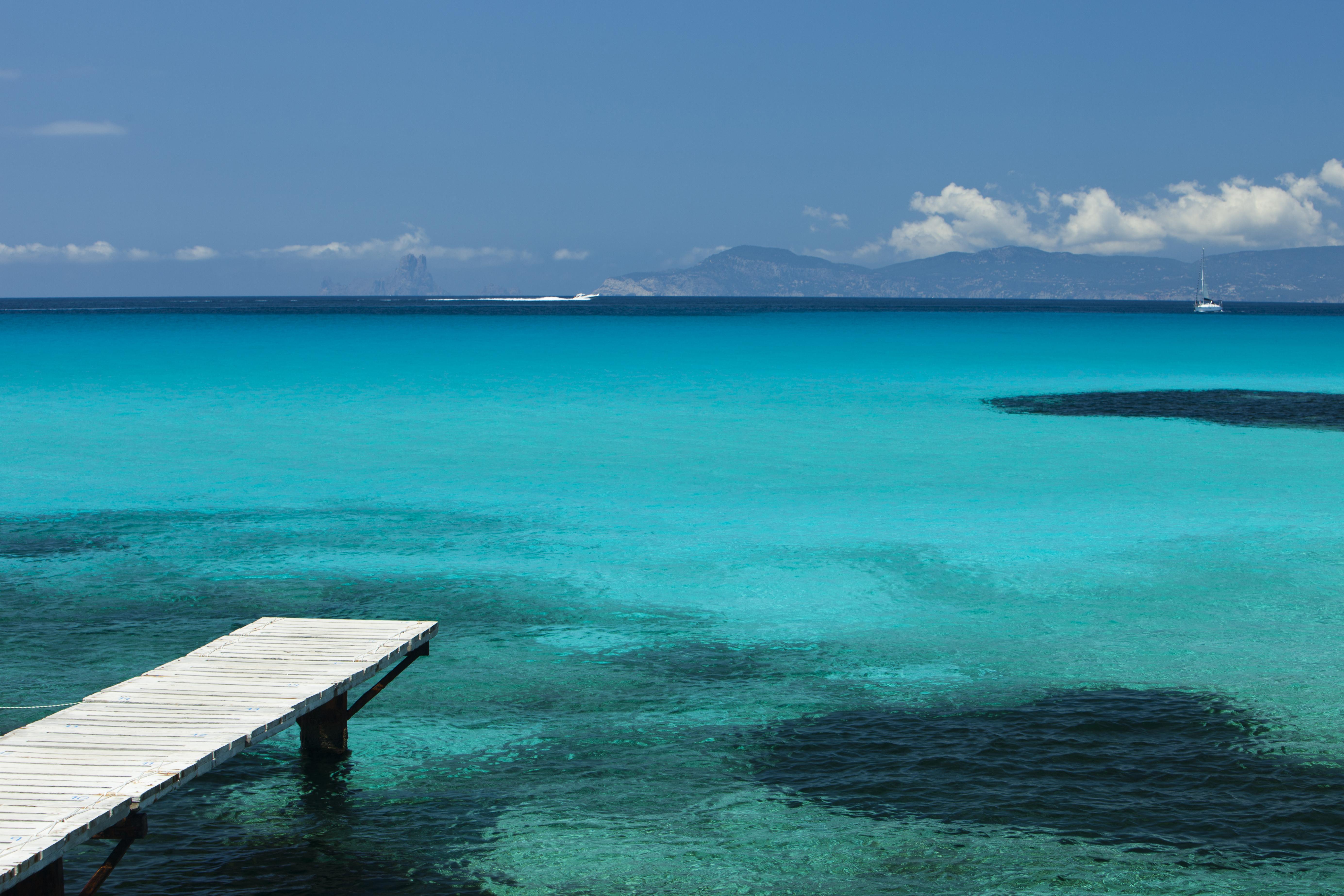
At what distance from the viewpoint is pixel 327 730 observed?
9.11 m

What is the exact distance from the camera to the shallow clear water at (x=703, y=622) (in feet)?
26.1

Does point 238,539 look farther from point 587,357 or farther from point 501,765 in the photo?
point 587,357

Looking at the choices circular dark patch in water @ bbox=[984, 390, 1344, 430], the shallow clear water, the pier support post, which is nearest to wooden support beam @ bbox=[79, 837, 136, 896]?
the shallow clear water

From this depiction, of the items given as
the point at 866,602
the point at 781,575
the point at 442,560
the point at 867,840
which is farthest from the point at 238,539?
the point at 867,840

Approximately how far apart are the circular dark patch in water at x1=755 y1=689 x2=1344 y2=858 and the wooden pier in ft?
10.7

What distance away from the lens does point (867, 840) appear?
26.5ft

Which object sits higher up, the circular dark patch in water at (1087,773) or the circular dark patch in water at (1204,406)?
the circular dark patch in water at (1204,406)

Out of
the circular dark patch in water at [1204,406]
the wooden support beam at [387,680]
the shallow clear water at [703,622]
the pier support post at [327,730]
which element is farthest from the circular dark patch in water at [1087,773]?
the circular dark patch in water at [1204,406]

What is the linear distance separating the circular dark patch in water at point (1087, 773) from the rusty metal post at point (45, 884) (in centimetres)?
473

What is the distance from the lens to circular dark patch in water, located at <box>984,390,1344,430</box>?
105ft

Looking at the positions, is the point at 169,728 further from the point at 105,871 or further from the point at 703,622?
the point at 703,622

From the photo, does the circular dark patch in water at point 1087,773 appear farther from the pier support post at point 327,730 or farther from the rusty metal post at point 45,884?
the rusty metal post at point 45,884

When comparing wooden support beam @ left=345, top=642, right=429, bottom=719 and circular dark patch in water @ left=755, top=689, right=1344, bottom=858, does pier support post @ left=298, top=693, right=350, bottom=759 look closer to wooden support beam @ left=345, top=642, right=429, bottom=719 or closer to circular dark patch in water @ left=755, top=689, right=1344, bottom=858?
wooden support beam @ left=345, top=642, right=429, bottom=719

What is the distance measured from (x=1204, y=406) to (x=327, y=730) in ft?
107
